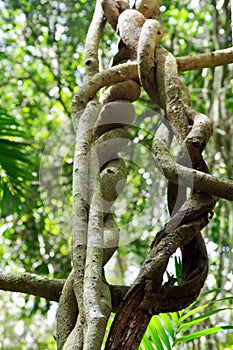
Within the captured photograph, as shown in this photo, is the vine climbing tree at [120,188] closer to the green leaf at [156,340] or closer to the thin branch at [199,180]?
the thin branch at [199,180]

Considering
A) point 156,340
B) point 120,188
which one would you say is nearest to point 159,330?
point 156,340

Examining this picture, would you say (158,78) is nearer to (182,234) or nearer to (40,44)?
(182,234)

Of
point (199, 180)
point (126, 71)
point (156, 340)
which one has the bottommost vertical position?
point (156, 340)

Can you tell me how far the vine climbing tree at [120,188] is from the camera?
0.72 metres

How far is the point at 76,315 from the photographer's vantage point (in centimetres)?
76

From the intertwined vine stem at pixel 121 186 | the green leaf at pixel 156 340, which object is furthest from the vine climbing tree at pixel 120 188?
the green leaf at pixel 156 340

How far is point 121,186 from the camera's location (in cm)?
96

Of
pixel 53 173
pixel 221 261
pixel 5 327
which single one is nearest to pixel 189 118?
pixel 53 173

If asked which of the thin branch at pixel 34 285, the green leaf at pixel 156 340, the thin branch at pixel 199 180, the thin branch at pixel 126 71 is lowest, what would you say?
the green leaf at pixel 156 340

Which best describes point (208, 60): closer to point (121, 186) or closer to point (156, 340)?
point (121, 186)

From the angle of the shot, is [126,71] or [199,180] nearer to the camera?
[199,180]

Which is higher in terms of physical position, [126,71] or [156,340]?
[126,71]

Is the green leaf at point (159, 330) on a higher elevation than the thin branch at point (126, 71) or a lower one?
lower

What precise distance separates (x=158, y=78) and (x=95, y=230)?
32 cm
